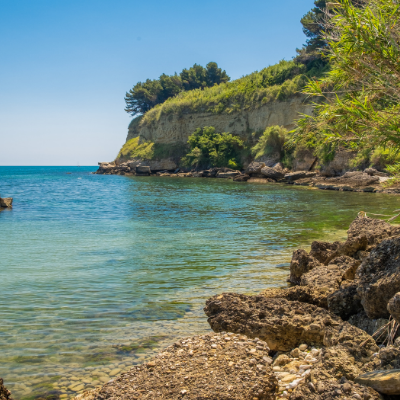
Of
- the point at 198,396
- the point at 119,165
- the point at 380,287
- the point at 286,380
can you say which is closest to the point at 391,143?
the point at 380,287

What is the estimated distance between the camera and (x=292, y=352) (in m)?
4.18

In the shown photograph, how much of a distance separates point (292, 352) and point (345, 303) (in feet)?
3.42

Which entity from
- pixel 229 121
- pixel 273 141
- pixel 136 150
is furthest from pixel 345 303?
pixel 136 150

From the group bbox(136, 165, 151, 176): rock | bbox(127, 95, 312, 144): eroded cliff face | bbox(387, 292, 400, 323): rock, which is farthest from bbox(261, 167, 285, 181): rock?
bbox(387, 292, 400, 323): rock

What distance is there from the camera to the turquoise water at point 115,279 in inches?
172

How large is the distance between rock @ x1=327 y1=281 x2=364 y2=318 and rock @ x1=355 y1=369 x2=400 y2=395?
189cm

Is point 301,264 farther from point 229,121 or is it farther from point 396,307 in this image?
point 229,121

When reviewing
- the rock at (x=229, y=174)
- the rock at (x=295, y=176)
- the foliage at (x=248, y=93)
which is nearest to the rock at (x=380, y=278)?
the rock at (x=295, y=176)

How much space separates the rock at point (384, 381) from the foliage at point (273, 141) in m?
44.3

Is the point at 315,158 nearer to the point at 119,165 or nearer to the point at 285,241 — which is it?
the point at 285,241

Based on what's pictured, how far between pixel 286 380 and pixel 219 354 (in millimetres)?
700

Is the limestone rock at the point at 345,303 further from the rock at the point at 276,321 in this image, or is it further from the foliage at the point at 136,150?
the foliage at the point at 136,150

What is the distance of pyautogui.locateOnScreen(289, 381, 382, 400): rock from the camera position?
266cm

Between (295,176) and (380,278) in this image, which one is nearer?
(380,278)
